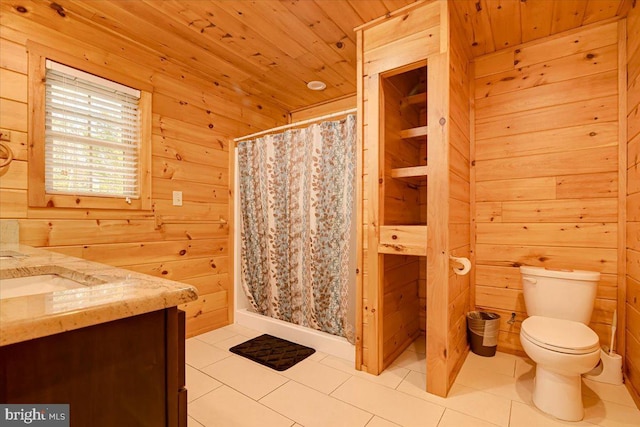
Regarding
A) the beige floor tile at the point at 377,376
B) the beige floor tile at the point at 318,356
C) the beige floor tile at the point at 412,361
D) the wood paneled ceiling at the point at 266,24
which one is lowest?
the beige floor tile at the point at 412,361

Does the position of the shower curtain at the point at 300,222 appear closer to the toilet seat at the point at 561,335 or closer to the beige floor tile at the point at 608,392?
the toilet seat at the point at 561,335

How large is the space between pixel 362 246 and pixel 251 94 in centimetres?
202

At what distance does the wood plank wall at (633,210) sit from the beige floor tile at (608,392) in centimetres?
3

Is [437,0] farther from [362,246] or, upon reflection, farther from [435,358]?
[435,358]

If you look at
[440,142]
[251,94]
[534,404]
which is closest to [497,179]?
[440,142]

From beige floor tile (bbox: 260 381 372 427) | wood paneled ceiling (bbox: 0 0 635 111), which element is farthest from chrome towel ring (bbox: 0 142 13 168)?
beige floor tile (bbox: 260 381 372 427)

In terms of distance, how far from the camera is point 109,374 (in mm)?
610

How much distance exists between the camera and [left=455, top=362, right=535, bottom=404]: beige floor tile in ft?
5.72

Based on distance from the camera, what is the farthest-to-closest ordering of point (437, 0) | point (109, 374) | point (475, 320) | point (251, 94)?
point (251, 94), point (475, 320), point (437, 0), point (109, 374)

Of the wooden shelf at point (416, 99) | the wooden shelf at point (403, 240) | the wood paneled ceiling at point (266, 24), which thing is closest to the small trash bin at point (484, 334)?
the wooden shelf at point (403, 240)

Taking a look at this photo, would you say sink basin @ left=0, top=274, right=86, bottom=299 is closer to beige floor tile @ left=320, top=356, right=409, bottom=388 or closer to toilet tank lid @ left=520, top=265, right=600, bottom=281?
beige floor tile @ left=320, top=356, right=409, bottom=388

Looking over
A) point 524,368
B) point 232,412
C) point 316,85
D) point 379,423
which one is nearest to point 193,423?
point 232,412

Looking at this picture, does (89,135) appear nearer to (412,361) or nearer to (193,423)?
(193,423)

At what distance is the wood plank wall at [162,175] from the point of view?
1.70m
